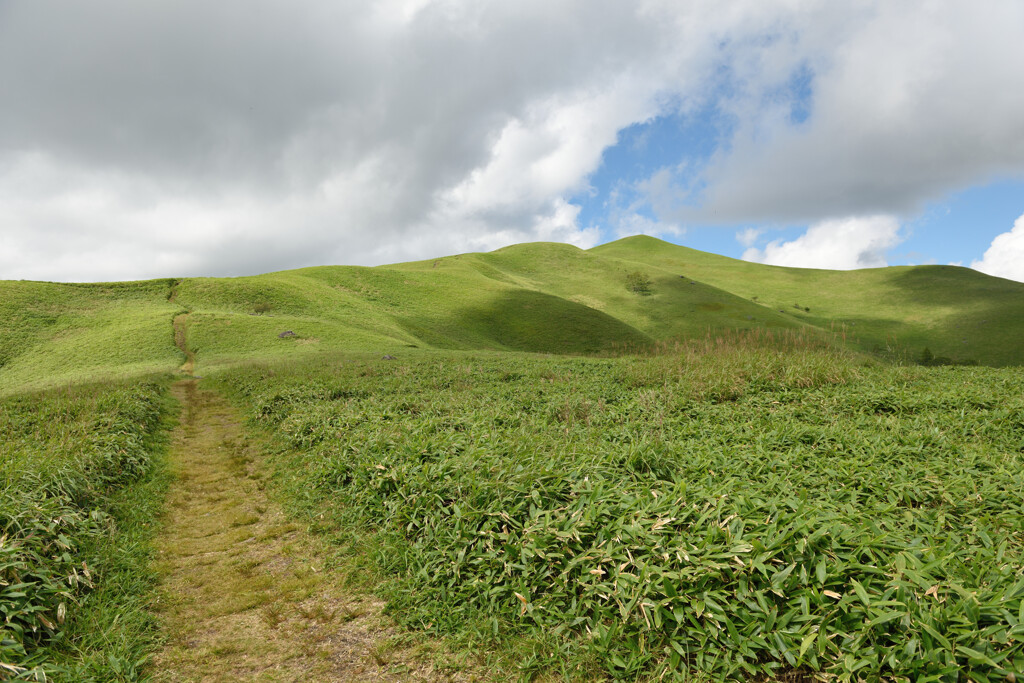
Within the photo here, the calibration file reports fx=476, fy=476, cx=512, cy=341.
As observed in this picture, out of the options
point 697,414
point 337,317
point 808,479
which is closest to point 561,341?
point 337,317

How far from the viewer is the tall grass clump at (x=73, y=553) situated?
3.89 meters

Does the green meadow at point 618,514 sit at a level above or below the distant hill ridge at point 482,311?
below

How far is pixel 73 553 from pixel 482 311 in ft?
173

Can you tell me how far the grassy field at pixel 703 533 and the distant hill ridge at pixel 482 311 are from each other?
1043 inches

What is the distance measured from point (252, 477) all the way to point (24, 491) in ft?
10.9

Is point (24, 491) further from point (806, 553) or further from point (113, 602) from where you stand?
point (806, 553)

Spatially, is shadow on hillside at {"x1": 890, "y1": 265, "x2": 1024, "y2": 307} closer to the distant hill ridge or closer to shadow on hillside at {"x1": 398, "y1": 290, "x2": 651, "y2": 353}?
the distant hill ridge

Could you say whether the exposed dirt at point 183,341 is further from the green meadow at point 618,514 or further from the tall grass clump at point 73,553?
the tall grass clump at point 73,553

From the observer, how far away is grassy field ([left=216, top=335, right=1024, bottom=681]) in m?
3.29

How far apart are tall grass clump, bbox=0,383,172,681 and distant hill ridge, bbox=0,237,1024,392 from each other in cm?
2179

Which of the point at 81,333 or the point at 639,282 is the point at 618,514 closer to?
the point at 81,333

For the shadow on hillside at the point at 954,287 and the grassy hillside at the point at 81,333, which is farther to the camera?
the shadow on hillside at the point at 954,287

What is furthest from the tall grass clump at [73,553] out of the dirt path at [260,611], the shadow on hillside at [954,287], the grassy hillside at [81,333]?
the shadow on hillside at [954,287]

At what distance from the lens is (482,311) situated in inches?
2267
